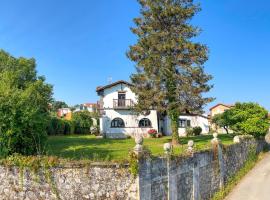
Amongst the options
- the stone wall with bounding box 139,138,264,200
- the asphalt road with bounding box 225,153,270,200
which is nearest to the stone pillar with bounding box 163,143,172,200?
the stone wall with bounding box 139,138,264,200

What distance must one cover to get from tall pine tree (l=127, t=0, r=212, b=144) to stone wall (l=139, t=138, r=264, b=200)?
32.0ft

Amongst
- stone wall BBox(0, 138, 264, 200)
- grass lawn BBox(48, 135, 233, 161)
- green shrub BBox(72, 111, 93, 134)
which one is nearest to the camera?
stone wall BBox(0, 138, 264, 200)

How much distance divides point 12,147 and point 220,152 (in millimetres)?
11454

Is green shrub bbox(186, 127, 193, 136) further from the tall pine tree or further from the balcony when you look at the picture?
the tall pine tree

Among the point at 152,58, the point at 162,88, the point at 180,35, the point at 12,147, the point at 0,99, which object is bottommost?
the point at 12,147

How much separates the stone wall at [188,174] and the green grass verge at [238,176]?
34 cm

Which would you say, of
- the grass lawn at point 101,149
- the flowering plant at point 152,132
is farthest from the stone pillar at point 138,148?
the flowering plant at point 152,132

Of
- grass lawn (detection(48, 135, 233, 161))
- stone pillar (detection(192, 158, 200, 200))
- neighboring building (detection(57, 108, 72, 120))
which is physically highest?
neighboring building (detection(57, 108, 72, 120))

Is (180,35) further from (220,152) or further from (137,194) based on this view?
(137,194)

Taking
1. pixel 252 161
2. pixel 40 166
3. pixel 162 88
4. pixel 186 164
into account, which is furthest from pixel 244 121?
pixel 40 166

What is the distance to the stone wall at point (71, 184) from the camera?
11.8 meters

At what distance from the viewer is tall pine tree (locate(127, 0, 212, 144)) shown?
107 ft

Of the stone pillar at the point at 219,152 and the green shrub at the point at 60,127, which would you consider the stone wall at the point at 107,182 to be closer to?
the stone pillar at the point at 219,152

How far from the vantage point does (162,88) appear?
3331 cm
